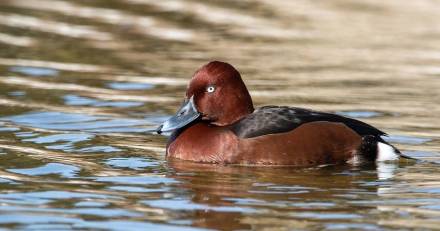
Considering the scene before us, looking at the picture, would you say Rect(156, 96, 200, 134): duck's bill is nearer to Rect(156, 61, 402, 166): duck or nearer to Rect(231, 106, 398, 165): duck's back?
Rect(156, 61, 402, 166): duck

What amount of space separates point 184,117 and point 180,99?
2680mm

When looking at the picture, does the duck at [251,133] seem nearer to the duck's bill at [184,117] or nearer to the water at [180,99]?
the duck's bill at [184,117]

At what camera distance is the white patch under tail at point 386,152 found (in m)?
9.02

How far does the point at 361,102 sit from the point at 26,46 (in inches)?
181

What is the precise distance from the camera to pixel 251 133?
8742 millimetres

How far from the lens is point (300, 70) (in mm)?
13320

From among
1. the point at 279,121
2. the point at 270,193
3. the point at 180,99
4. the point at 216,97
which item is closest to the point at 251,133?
the point at 279,121

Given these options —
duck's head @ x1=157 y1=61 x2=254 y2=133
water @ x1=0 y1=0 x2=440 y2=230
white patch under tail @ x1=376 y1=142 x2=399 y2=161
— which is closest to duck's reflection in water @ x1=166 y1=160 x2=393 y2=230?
water @ x1=0 y1=0 x2=440 y2=230

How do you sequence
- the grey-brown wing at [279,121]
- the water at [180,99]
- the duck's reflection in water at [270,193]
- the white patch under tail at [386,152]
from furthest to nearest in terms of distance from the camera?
the white patch under tail at [386,152], the grey-brown wing at [279,121], the water at [180,99], the duck's reflection in water at [270,193]

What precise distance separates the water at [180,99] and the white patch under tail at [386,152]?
0.08 meters

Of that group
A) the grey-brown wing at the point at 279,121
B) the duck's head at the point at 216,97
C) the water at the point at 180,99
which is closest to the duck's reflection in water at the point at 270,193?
the water at the point at 180,99

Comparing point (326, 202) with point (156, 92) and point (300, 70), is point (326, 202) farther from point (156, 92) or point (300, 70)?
point (300, 70)

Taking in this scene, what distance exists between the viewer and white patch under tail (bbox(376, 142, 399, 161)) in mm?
9023

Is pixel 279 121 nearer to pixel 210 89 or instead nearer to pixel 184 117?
pixel 210 89
